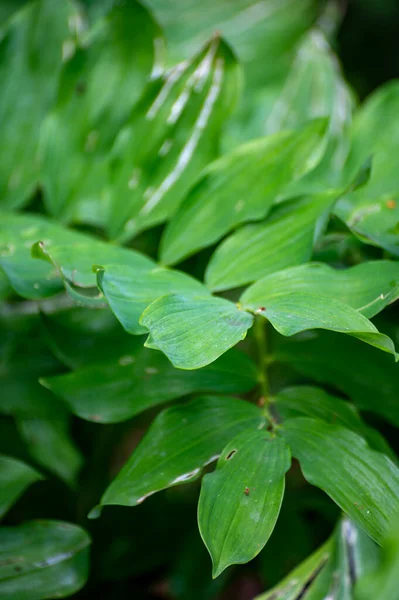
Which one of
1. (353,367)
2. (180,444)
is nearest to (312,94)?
(353,367)

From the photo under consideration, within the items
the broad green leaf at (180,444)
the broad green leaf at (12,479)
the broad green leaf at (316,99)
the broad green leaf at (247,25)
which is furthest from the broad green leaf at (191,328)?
the broad green leaf at (247,25)

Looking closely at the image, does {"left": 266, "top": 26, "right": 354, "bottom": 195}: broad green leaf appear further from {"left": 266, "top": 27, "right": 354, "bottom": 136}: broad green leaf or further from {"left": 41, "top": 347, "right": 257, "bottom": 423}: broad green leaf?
{"left": 41, "top": 347, "right": 257, "bottom": 423}: broad green leaf

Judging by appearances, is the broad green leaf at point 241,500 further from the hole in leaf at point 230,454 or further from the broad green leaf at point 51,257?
the broad green leaf at point 51,257

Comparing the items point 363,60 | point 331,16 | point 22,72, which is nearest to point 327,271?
point 22,72

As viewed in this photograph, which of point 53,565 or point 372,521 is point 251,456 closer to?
point 372,521

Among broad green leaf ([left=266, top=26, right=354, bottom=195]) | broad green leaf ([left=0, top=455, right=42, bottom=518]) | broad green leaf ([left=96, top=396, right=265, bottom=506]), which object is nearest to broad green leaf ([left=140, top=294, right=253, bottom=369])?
broad green leaf ([left=96, top=396, right=265, bottom=506])

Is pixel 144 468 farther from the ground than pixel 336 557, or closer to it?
farther from the ground

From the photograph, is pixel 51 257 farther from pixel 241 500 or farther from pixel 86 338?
pixel 241 500
